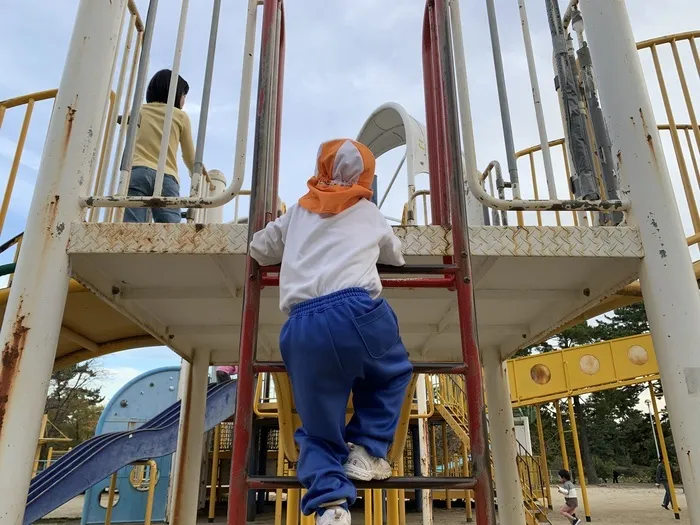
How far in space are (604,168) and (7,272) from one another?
3.02 m

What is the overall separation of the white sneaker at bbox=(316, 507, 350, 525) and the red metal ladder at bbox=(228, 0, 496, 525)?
0.51 feet

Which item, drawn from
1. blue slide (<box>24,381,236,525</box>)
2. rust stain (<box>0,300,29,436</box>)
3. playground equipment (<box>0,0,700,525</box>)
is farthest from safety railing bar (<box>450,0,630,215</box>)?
blue slide (<box>24,381,236,525</box>)

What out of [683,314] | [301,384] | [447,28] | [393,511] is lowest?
[393,511]

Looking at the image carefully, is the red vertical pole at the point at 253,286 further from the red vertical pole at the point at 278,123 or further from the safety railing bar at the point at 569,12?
the safety railing bar at the point at 569,12

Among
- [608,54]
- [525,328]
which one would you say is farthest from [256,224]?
[525,328]

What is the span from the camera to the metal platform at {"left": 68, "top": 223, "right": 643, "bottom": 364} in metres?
2.17

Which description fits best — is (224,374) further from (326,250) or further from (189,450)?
(326,250)

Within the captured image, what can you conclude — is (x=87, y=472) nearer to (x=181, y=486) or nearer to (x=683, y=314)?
(x=181, y=486)

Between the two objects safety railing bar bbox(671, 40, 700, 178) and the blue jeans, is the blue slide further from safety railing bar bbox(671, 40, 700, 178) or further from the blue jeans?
safety railing bar bbox(671, 40, 700, 178)

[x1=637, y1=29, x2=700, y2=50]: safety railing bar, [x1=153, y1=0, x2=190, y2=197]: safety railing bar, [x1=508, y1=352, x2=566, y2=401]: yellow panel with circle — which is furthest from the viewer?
[x1=508, y1=352, x2=566, y2=401]: yellow panel with circle

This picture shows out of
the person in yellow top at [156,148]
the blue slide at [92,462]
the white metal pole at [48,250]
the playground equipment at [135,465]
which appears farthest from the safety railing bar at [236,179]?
the playground equipment at [135,465]

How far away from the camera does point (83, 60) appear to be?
7.75 ft

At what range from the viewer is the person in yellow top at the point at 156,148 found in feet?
11.1

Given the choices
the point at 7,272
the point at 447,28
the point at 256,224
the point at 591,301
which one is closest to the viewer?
the point at 256,224
